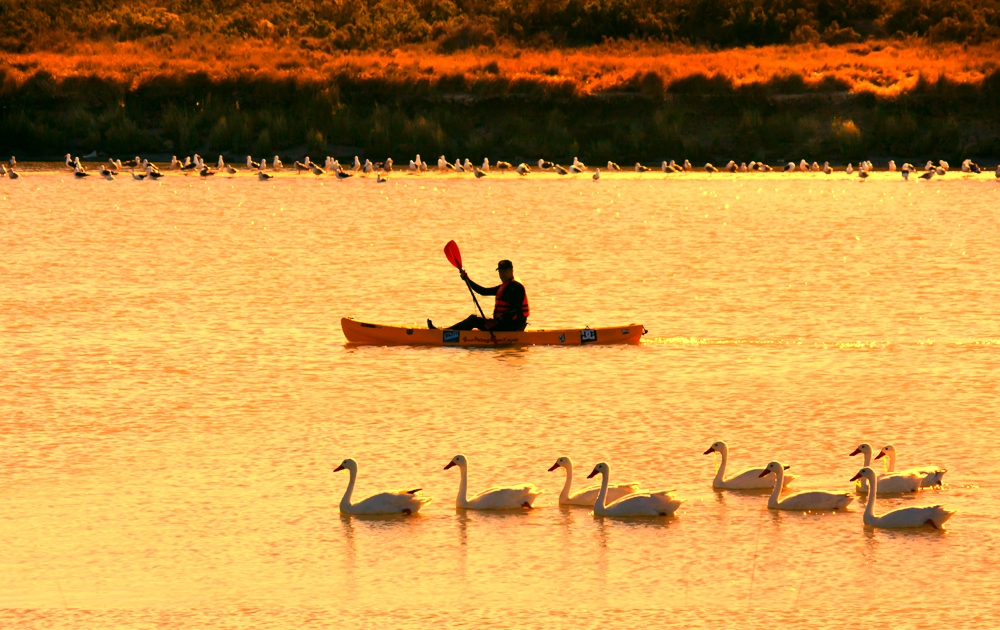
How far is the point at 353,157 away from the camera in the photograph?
5384 centimetres

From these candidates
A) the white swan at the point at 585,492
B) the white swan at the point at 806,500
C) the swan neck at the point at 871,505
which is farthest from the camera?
the white swan at the point at 585,492

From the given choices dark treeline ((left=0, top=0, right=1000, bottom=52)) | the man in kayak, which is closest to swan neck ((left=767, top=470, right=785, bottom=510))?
the man in kayak

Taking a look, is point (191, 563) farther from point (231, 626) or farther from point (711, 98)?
point (711, 98)

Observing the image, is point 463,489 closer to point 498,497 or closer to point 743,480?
point 498,497

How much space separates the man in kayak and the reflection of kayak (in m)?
0.12

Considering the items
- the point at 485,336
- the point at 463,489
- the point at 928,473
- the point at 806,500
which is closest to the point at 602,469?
the point at 463,489

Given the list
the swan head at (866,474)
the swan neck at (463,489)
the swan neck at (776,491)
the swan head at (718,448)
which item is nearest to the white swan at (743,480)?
the swan head at (718,448)

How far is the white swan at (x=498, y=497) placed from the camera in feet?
43.4

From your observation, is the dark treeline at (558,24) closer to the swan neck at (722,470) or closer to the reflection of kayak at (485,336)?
the reflection of kayak at (485,336)

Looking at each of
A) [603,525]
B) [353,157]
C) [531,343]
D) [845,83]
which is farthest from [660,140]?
[603,525]

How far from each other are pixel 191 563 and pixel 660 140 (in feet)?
137

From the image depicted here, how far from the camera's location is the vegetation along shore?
5219 centimetres

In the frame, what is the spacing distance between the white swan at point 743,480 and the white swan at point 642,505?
35.7 inches

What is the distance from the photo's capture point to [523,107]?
176 feet
